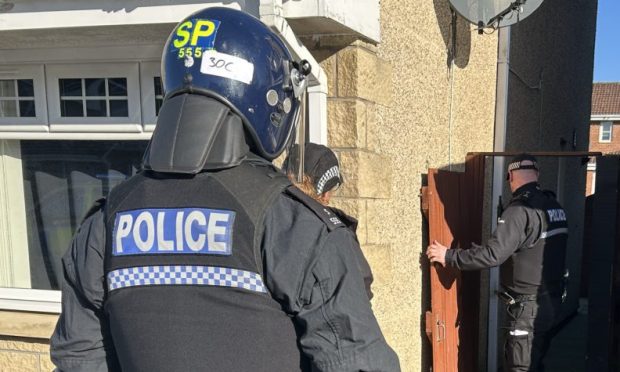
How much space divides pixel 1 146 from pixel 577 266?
9089 mm

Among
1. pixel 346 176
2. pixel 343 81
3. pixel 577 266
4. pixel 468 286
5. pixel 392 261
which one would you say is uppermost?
pixel 343 81

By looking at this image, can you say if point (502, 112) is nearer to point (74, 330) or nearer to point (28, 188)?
point (28, 188)

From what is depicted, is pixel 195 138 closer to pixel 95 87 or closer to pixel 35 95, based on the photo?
pixel 95 87

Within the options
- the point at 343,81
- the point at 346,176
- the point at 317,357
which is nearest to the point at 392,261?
the point at 346,176

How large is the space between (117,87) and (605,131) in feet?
134

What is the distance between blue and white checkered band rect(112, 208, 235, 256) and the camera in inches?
46.5

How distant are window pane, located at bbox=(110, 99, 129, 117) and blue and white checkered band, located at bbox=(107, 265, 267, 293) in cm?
184

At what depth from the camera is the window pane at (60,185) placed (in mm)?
3029

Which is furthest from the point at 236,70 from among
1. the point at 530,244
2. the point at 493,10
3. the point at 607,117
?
the point at 607,117

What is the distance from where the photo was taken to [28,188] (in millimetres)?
3227

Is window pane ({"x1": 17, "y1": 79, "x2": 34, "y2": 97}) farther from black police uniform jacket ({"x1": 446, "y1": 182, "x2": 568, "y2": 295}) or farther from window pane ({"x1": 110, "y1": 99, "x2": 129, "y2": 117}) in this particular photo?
black police uniform jacket ({"x1": 446, "y1": 182, "x2": 568, "y2": 295})

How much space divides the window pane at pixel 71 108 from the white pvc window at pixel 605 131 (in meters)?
40.5

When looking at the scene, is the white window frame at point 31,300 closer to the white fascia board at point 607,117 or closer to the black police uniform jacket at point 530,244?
the black police uniform jacket at point 530,244

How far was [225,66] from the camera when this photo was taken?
133 centimetres
